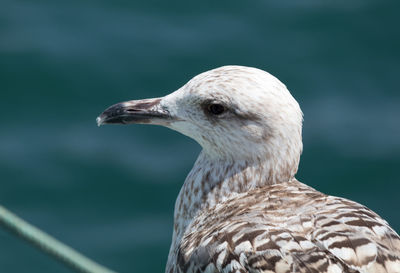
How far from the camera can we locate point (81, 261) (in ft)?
13.5

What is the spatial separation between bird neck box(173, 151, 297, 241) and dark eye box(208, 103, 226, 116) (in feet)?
0.82

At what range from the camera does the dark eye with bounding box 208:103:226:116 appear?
3621mm

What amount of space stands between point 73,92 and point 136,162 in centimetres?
77

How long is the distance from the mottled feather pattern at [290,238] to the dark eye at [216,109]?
1.25 feet

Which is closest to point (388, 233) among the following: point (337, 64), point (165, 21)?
point (337, 64)

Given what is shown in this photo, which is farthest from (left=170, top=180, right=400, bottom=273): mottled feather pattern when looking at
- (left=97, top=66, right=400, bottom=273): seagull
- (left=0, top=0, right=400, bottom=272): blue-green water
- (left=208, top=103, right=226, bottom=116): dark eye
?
(left=0, top=0, right=400, bottom=272): blue-green water

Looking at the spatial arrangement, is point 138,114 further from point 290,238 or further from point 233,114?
point 290,238

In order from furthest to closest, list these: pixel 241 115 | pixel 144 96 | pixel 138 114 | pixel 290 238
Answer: pixel 144 96 → pixel 138 114 → pixel 241 115 → pixel 290 238

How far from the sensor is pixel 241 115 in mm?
3594

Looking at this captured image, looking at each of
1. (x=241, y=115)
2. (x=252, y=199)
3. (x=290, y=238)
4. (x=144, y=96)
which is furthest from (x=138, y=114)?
(x=144, y=96)

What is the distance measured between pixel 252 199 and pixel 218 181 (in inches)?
8.1

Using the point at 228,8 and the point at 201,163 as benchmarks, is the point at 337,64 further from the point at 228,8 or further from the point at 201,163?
the point at 201,163

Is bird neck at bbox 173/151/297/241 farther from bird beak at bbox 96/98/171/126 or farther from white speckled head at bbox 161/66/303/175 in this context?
bird beak at bbox 96/98/171/126

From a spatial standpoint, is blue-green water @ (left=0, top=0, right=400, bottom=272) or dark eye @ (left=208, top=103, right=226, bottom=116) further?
blue-green water @ (left=0, top=0, right=400, bottom=272)
